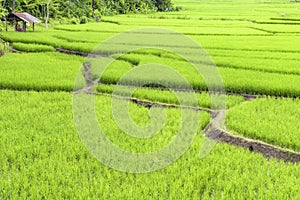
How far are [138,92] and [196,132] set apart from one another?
2090mm

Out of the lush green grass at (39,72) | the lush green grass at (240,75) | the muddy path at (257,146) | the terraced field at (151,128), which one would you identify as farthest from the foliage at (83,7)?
the muddy path at (257,146)

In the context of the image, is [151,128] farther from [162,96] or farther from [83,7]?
[83,7]

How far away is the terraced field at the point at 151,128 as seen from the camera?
307 centimetres

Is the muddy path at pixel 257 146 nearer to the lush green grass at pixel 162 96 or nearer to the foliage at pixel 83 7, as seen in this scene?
the lush green grass at pixel 162 96

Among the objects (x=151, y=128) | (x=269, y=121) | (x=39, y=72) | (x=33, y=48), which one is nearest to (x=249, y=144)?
(x=269, y=121)

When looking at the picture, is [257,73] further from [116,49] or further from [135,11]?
[135,11]

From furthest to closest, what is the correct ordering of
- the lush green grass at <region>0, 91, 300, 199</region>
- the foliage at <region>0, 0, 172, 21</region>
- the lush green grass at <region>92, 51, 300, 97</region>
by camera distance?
the foliage at <region>0, 0, 172, 21</region> < the lush green grass at <region>92, 51, 300, 97</region> < the lush green grass at <region>0, 91, 300, 199</region>

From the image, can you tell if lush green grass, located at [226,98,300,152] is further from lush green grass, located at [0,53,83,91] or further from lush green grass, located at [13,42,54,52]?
lush green grass, located at [13,42,54,52]

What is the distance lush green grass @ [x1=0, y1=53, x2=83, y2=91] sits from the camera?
6.71 m

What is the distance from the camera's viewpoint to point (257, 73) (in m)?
7.61

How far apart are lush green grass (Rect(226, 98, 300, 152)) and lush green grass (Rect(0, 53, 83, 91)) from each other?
3.45 m

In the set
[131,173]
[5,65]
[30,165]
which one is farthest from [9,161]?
[5,65]

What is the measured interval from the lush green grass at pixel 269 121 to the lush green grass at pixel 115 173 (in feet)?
1.78

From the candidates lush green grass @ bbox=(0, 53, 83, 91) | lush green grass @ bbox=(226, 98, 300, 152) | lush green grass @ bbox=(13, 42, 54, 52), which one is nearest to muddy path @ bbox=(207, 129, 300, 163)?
lush green grass @ bbox=(226, 98, 300, 152)
